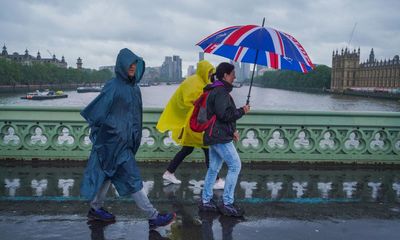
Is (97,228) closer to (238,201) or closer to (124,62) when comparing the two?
(124,62)

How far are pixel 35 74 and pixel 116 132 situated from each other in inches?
4772

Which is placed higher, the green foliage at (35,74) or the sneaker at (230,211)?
the green foliage at (35,74)

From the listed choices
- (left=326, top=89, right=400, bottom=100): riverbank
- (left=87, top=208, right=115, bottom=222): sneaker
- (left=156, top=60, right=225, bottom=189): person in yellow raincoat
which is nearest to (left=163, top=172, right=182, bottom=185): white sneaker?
(left=156, top=60, right=225, bottom=189): person in yellow raincoat

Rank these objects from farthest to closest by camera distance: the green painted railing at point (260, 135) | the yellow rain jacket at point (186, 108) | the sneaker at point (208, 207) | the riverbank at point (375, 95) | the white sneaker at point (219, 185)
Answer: the riverbank at point (375, 95)
the green painted railing at point (260, 135)
the white sneaker at point (219, 185)
the yellow rain jacket at point (186, 108)
the sneaker at point (208, 207)

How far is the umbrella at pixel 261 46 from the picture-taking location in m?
4.67

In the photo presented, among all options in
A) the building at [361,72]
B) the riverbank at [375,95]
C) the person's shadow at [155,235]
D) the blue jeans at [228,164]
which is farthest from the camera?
the building at [361,72]

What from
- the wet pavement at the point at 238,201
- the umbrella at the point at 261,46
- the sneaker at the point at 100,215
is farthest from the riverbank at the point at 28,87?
the sneaker at the point at 100,215

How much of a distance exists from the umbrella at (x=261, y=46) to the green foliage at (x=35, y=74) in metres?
99.2

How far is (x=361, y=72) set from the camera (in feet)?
428

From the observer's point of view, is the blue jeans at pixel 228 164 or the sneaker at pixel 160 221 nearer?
the sneaker at pixel 160 221

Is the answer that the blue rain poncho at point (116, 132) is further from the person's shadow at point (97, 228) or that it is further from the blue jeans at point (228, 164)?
the blue jeans at point (228, 164)

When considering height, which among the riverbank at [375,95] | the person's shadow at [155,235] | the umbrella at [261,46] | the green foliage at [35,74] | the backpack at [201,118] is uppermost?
the green foliage at [35,74]

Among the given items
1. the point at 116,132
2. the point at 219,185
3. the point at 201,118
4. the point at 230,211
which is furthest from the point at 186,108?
the point at 116,132

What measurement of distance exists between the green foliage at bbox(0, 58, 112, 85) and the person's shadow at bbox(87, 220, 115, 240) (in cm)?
9947
